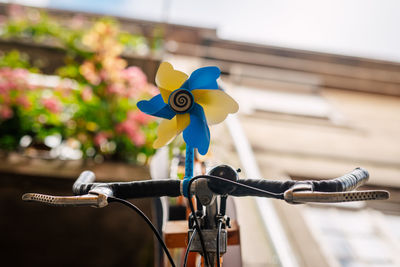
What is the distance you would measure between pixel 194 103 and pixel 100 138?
5.70 feet

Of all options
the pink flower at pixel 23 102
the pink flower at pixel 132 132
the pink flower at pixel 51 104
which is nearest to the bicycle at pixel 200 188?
the pink flower at pixel 132 132

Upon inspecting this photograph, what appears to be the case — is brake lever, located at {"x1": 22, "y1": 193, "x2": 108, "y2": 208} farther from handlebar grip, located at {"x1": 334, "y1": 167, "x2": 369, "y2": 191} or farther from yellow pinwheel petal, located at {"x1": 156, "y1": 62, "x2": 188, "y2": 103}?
handlebar grip, located at {"x1": 334, "y1": 167, "x2": 369, "y2": 191}

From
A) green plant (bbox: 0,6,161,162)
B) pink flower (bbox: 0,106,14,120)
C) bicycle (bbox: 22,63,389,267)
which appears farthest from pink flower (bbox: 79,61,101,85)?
bicycle (bbox: 22,63,389,267)

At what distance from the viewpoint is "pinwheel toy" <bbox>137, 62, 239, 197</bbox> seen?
657 mm

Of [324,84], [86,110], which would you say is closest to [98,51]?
[86,110]

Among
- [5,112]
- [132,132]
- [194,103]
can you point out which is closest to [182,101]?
[194,103]

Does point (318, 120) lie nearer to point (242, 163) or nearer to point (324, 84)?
point (324, 84)

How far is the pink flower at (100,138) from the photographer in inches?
88.5

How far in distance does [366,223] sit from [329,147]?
0.84 metres

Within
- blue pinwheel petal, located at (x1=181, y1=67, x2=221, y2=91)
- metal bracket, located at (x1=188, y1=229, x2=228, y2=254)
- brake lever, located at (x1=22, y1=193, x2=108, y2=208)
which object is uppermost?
blue pinwheel petal, located at (x1=181, y1=67, x2=221, y2=91)

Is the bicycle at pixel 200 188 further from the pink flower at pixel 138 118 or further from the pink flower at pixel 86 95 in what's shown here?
the pink flower at pixel 86 95

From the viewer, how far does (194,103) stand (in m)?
0.66

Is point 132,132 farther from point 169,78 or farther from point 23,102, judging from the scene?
point 169,78

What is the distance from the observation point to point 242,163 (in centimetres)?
155
